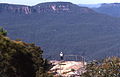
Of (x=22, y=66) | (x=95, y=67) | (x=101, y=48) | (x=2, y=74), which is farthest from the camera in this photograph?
(x=101, y=48)

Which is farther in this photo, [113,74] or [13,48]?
[13,48]

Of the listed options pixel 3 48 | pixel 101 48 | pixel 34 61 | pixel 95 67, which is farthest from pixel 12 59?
pixel 101 48

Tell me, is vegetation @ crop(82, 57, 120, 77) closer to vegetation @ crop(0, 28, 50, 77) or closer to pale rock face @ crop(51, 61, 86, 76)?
vegetation @ crop(0, 28, 50, 77)

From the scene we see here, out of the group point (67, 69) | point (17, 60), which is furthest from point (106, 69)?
point (67, 69)

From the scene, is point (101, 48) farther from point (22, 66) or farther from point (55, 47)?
point (22, 66)

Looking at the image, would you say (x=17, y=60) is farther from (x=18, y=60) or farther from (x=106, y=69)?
(x=106, y=69)

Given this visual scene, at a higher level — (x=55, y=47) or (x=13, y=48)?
(x=13, y=48)

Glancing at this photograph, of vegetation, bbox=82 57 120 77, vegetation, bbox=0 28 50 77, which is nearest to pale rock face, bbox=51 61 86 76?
vegetation, bbox=0 28 50 77
